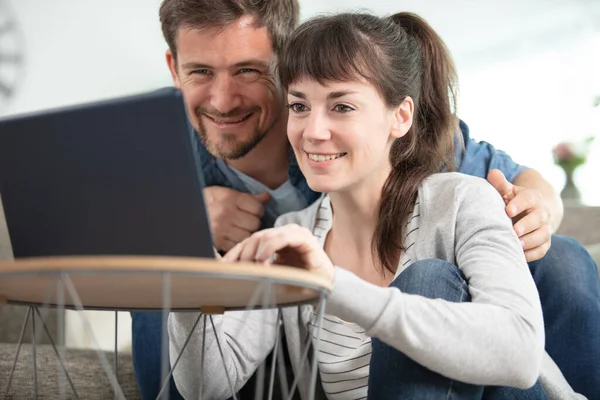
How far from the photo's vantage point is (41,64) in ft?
15.4

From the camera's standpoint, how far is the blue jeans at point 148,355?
5.14 feet

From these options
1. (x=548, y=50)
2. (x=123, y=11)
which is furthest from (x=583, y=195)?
(x=123, y=11)

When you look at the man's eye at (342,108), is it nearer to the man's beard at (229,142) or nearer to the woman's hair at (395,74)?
the woman's hair at (395,74)

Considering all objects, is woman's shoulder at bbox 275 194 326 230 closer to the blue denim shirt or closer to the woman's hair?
the woman's hair

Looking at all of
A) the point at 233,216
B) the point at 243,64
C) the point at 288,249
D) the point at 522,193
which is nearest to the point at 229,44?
the point at 243,64

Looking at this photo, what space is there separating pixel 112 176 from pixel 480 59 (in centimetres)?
410

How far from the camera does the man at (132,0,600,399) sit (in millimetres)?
1617

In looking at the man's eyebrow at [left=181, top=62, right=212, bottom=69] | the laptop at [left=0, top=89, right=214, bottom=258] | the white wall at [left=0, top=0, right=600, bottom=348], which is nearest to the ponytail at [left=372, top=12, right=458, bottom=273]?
the man's eyebrow at [left=181, top=62, right=212, bottom=69]

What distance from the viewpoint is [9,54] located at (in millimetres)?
4676

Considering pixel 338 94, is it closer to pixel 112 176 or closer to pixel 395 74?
pixel 395 74

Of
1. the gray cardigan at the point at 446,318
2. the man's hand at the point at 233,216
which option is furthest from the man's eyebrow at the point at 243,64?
the gray cardigan at the point at 446,318

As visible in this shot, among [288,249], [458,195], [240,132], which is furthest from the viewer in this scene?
[240,132]

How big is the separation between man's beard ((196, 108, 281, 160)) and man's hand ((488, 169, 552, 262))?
0.64 meters

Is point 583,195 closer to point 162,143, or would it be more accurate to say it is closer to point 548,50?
point 548,50
